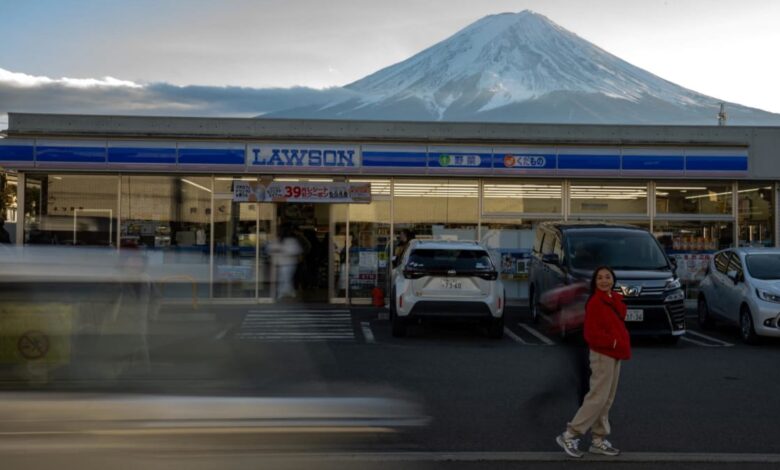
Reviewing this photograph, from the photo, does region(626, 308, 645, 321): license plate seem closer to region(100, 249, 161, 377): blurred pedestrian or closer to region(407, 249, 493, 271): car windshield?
region(407, 249, 493, 271): car windshield

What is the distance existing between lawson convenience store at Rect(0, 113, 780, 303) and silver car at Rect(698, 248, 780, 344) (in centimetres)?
504

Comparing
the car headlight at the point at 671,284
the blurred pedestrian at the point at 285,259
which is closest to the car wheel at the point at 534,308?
the car headlight at the point at 671,284


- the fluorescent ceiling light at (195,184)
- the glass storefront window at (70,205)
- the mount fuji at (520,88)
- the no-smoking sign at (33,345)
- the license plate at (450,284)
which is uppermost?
the mount fuji at (520,88)

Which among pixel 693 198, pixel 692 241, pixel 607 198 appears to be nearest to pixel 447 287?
pixel 607 198

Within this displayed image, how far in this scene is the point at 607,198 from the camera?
70.7 ft

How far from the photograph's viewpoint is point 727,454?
6.92m

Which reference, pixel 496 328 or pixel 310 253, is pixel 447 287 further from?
pixel 310 253

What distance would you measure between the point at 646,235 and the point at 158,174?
1169 cm

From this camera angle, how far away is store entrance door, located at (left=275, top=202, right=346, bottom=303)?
69.0ft

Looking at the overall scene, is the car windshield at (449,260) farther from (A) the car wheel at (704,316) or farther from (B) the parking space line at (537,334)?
(A) the car wheel at (704,316)

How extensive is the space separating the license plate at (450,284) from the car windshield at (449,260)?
0.22 meters

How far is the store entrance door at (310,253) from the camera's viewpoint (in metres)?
21.0

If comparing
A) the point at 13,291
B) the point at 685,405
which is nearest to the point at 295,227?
the point at 685,405

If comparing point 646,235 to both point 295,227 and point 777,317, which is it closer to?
point 777,317
